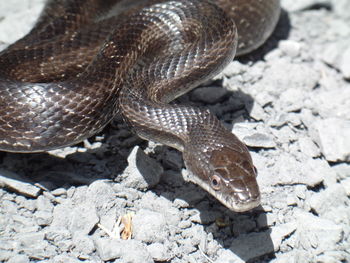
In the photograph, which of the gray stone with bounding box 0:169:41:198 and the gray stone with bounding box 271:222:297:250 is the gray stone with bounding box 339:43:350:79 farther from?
the gray stone with bounding box 0:169:41:198

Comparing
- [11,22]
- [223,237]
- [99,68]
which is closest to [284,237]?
[223,237]

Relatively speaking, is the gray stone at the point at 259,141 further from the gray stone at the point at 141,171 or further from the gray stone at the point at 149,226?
the gray stone at the point at 149,226

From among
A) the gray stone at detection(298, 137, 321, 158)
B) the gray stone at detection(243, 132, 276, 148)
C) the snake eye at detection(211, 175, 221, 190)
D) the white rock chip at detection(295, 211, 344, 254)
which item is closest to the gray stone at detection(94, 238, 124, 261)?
the snake eye at detection(211, 175, 221, 190)

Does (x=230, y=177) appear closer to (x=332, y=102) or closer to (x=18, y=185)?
(x=18, y=185)

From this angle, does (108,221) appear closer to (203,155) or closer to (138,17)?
(203,155)

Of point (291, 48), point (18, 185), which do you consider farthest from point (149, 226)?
point (291, 48)
